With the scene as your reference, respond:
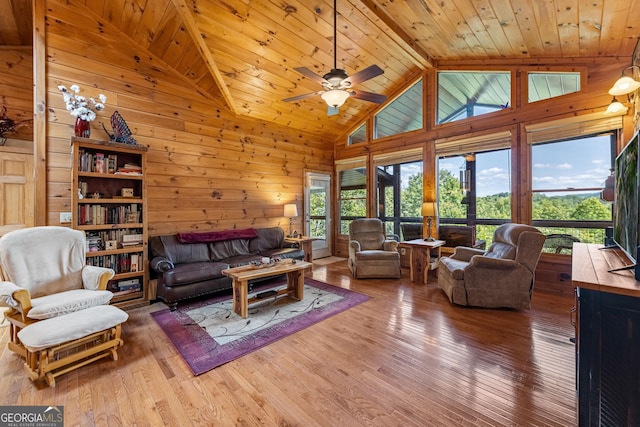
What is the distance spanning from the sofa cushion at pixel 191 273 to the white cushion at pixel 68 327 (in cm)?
100

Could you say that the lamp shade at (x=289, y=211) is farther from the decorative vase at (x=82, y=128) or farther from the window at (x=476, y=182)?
the decorative vase at (x=82, y=128)

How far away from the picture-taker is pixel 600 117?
351 centimetres

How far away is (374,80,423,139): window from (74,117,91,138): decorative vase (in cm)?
491

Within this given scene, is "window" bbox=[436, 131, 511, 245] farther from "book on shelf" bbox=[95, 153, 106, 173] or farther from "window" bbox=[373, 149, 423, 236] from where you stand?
"book on shelf" bbox=[95, 153, 106, 173]

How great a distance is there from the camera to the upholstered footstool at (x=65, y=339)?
1.83 meters

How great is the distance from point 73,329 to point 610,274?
3236 mm

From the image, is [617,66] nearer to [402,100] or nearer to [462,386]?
[402,100]

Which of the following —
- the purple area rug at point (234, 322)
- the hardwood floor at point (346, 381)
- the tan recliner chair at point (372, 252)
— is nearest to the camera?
the hardwood floor at point (346, 381)

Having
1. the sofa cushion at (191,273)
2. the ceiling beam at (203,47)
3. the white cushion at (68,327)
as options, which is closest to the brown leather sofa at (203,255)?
the sofa cushion at (191,273)

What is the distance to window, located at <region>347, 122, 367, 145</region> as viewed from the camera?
6172mm

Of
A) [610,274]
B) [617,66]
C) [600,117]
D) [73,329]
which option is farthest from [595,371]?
[617,66]

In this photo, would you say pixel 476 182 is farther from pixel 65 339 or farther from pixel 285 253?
pixel 65 339

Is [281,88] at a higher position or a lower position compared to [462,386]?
higher

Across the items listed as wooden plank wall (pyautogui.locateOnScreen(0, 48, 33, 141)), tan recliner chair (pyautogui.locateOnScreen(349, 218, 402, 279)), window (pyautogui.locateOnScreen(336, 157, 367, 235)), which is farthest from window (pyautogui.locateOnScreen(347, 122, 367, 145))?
wooden plank wall (pyautogui.locateOnScreen(0, 48, 33, 141))
